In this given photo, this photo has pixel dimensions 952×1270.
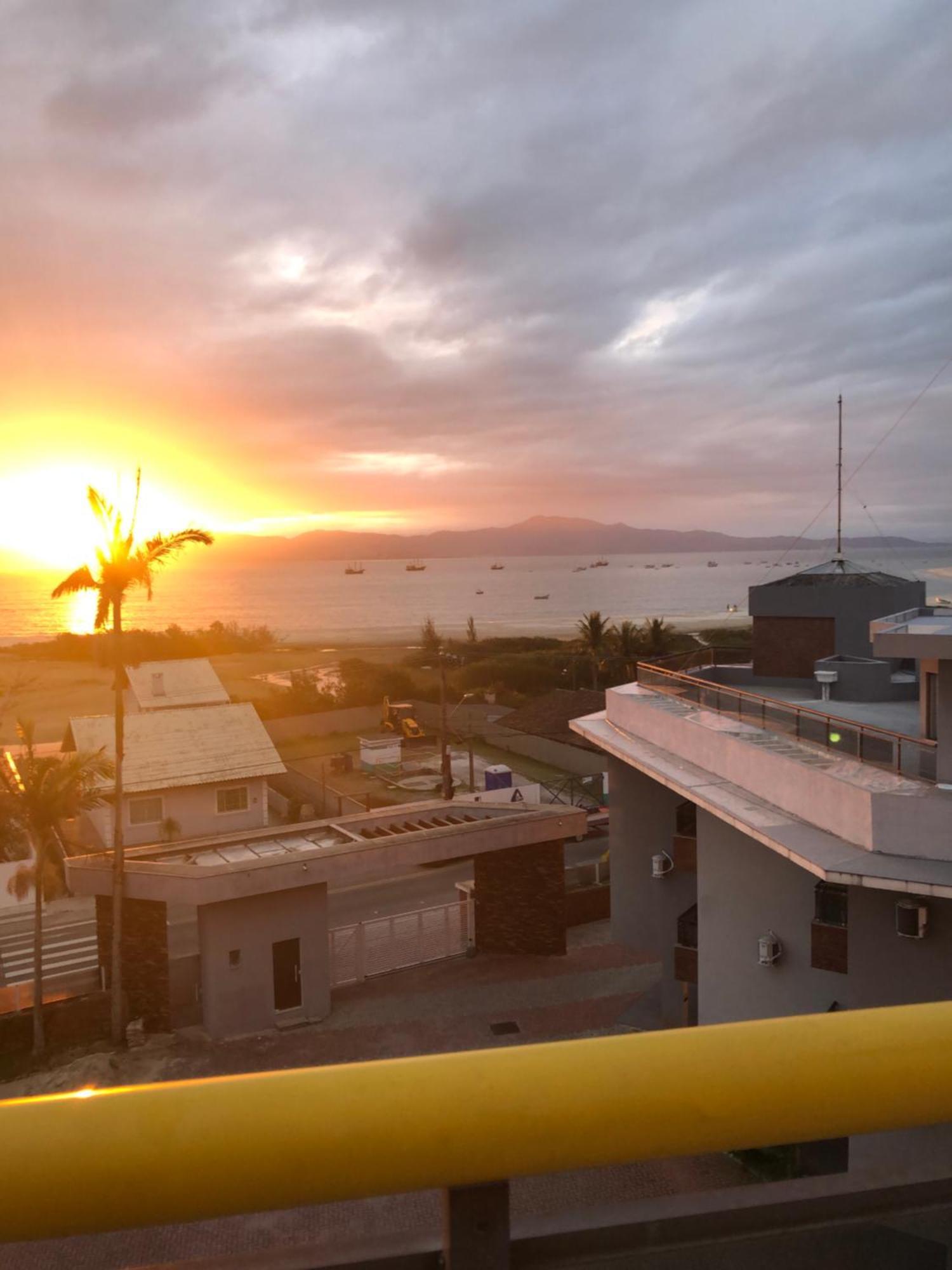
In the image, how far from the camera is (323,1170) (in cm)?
111

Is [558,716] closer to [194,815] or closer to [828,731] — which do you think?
[194,815]

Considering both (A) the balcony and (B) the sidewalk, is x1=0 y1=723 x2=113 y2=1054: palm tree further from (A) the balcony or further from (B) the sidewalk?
(A) the balcony

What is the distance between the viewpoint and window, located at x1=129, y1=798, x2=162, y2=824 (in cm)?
2741

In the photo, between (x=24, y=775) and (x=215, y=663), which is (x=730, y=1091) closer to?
(x=24, y=775)

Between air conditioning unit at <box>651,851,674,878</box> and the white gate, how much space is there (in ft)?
21.6

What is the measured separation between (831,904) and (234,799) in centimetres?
2223

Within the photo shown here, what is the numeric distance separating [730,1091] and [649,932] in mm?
15167

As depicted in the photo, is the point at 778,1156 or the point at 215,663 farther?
the point at 215,663

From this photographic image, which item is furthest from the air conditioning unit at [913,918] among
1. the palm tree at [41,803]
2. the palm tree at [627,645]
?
the palm tree at [627,645]

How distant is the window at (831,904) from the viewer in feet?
32.1

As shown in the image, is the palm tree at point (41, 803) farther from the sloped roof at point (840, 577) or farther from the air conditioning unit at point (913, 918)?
the air conditioning unit at point (913, 918)

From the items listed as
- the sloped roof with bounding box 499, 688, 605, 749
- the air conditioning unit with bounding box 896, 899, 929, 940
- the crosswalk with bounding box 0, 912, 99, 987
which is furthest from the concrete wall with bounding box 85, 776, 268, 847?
the air conditioning unit with bounding box 896, 899, 929, 940

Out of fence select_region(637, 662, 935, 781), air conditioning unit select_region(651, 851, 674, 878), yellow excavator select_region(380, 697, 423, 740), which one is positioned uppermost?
fence select_region(637, 662, 935, 781)


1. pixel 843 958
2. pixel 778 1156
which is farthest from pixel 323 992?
pixel 843 958
